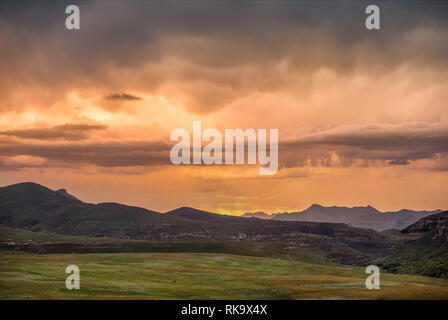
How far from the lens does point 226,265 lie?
189 meters

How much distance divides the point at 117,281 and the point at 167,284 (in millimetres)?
11770
